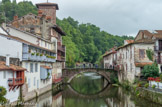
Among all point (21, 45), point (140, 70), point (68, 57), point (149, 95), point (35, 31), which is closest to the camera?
point (21, 45)

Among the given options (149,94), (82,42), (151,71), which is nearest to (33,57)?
(149,94)

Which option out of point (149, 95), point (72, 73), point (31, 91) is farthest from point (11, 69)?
point (72, 73)

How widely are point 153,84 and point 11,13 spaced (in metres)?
83.3

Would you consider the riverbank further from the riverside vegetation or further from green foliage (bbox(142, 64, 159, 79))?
the riverside vegetation

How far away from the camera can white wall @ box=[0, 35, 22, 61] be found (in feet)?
76.4

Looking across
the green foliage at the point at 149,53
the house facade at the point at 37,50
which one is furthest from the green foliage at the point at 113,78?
the green foliage at the point at 149,53

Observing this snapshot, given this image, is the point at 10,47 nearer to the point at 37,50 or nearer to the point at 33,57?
the point at 33,57

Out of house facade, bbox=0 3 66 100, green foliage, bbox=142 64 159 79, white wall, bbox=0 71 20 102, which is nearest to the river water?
house facade, bbox=0 3 66 100

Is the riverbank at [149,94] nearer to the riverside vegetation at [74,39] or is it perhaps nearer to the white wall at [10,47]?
the white wall at [10,47]

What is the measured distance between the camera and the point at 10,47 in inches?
987

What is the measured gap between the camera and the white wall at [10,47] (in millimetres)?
23291

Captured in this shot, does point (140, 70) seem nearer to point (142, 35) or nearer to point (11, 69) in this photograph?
point (142, 35)

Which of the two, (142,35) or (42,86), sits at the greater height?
(142,35)

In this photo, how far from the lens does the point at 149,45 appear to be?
139 feet
